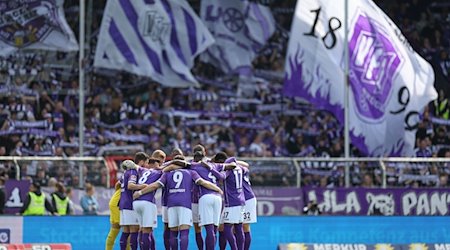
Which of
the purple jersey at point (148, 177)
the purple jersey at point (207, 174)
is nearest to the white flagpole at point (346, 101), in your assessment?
the purple jersey at point (207, 174)

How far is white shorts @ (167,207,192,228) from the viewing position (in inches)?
1083

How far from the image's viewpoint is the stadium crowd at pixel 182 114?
38031mm

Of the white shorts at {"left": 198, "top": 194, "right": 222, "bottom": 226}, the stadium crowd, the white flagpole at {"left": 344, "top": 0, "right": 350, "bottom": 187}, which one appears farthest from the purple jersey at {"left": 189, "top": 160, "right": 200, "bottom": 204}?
the white flagpole at {"left": 344, "top": 0, "right": 350, "bottom": 187}

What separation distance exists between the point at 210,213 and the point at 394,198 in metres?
9.97

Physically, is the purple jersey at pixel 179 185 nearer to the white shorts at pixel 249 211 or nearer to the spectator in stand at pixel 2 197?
the white shorts at pixel 249 211

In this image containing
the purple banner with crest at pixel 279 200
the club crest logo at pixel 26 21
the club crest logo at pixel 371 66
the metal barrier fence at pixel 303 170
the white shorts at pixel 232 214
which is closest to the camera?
the white shorts at pixel 232 214

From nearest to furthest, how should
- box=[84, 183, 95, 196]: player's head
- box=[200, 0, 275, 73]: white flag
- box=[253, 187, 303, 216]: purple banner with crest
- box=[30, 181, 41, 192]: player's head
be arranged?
box=[30, 181, 41, 192]: player's head, box=[84, 183, 95, 196]: player's head, box=[253, 187, 303, 216]: purple banner with crest, box=[200, 0, 275, 73]: white flag

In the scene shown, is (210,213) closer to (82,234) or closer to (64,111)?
(82,234)

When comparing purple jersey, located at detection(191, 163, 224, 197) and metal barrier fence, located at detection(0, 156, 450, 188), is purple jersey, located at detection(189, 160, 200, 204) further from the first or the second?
metal barrier fence, located at detection(0, 156, 450, 188)

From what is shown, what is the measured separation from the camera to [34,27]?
38.3 metres

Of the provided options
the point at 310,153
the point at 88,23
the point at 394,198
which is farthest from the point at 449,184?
the point at 88,23

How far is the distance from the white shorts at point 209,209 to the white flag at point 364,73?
1010cm

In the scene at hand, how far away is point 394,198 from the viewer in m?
36.7

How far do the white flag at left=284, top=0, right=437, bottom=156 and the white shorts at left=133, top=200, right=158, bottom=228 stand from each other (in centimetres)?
1024
